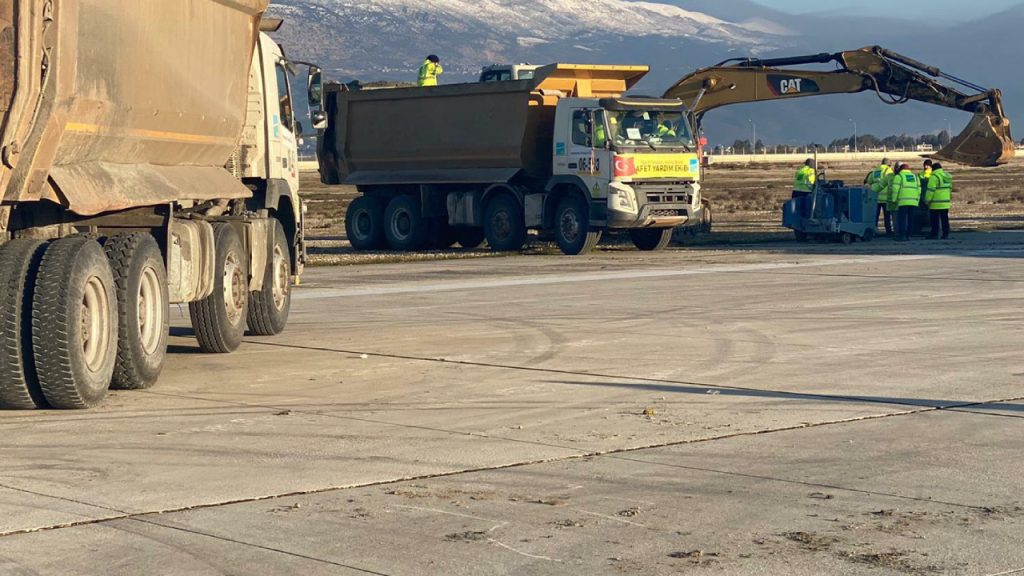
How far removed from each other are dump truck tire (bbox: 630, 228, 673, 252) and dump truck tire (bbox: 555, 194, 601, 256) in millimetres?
1602

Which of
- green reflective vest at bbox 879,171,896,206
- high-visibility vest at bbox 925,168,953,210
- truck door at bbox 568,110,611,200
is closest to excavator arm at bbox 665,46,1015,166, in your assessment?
high-visibility vest at bbox 925,168,953,210

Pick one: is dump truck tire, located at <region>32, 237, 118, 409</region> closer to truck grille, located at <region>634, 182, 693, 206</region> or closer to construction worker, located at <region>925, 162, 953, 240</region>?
truck grille, located at <region>634, 182, 693, 206</region>

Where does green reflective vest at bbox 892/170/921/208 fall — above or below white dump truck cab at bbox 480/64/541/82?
below

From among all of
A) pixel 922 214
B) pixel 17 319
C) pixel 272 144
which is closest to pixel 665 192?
pixel 922 214

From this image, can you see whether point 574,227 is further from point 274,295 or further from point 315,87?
point 274,295

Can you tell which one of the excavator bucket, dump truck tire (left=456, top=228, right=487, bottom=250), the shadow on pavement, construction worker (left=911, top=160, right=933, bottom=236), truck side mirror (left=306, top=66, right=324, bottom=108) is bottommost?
the shadow on pavement

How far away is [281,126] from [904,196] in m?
18.5

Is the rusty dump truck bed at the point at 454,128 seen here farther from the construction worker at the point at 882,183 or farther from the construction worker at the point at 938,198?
the construction worker at the point at 938,198

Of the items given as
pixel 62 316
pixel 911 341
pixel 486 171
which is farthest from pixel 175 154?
pixel 486 171

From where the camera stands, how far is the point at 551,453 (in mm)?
9062

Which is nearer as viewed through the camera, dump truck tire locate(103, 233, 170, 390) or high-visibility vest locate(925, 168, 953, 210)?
dump truck tire locate(103, 233, 170, 390)

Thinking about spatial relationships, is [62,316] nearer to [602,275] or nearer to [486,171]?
[602,275]

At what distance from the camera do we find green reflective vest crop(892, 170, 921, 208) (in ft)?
105

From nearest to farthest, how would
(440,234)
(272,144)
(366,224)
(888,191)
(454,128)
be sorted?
(272,144) < (454,128) < (440,234) < (366,224) < (888,191)
